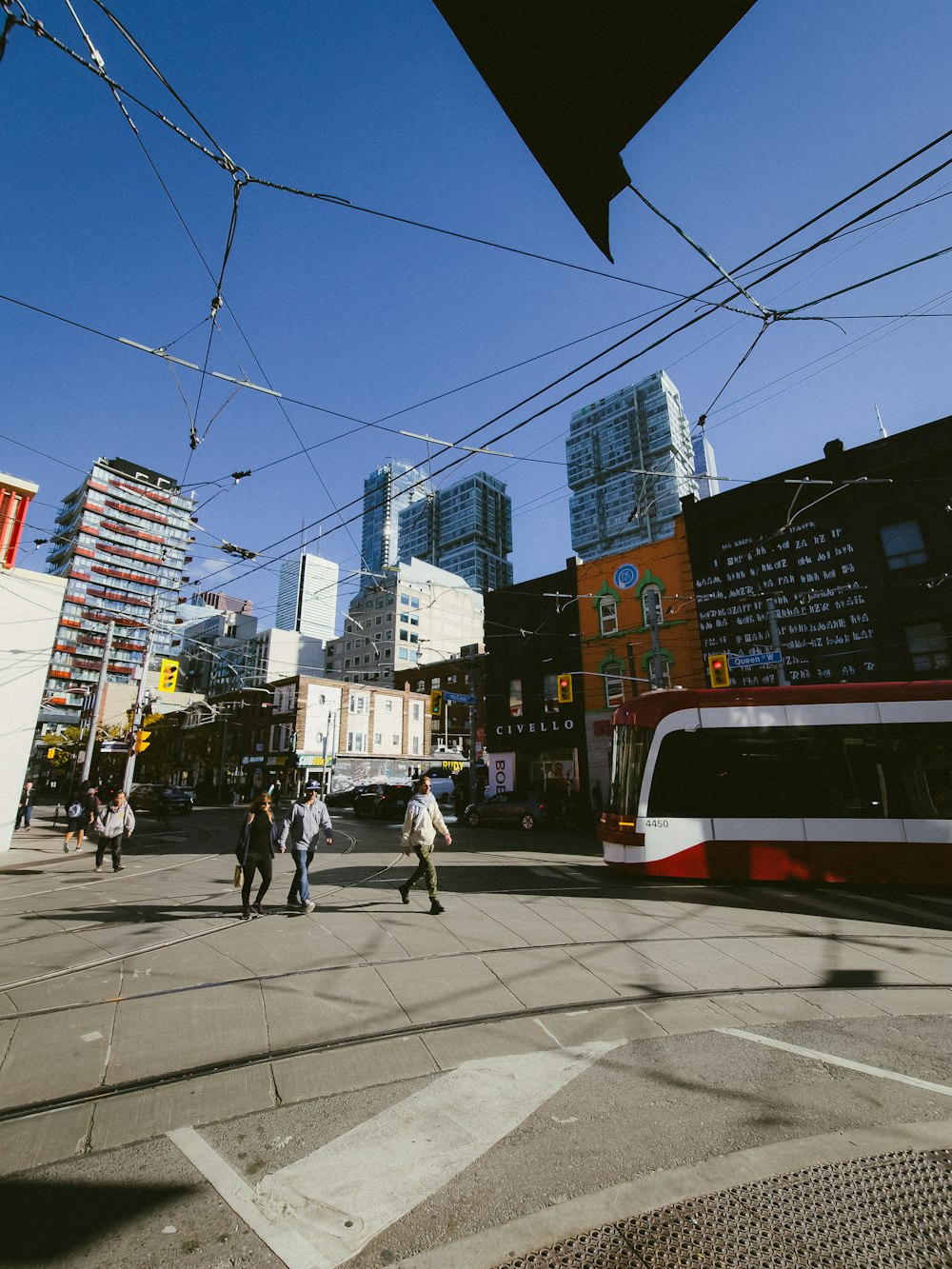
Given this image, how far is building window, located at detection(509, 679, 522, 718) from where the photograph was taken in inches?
1225

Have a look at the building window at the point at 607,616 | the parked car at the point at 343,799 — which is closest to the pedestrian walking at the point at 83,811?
the parked car at the point at 343,799

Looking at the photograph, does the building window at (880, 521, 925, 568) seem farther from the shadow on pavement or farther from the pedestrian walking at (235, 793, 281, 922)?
the shadow on pavement

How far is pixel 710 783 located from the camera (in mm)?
10656

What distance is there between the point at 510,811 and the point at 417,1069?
20.6 meters

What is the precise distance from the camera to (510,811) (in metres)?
23.9

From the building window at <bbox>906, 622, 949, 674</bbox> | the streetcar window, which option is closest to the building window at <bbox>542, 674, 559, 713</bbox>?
the building window at <bbox>906, 622, 949, 674</bbox>

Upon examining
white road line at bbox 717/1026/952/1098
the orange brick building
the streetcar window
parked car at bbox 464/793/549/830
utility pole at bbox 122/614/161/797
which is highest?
the orange brick building

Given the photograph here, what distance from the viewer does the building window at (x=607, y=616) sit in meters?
28.0

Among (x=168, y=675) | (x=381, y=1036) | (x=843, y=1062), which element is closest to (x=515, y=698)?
(x=168, y=675)

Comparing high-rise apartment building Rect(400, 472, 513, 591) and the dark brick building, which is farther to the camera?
high-rise apartment building Rect(400, 472, 513, 591)

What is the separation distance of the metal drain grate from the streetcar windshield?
26.9ft

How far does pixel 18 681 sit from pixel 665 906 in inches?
678

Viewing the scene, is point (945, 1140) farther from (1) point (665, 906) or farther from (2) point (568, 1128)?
(1) point (665, 906)

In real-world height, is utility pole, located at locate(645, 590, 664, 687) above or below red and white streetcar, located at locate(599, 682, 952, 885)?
above
